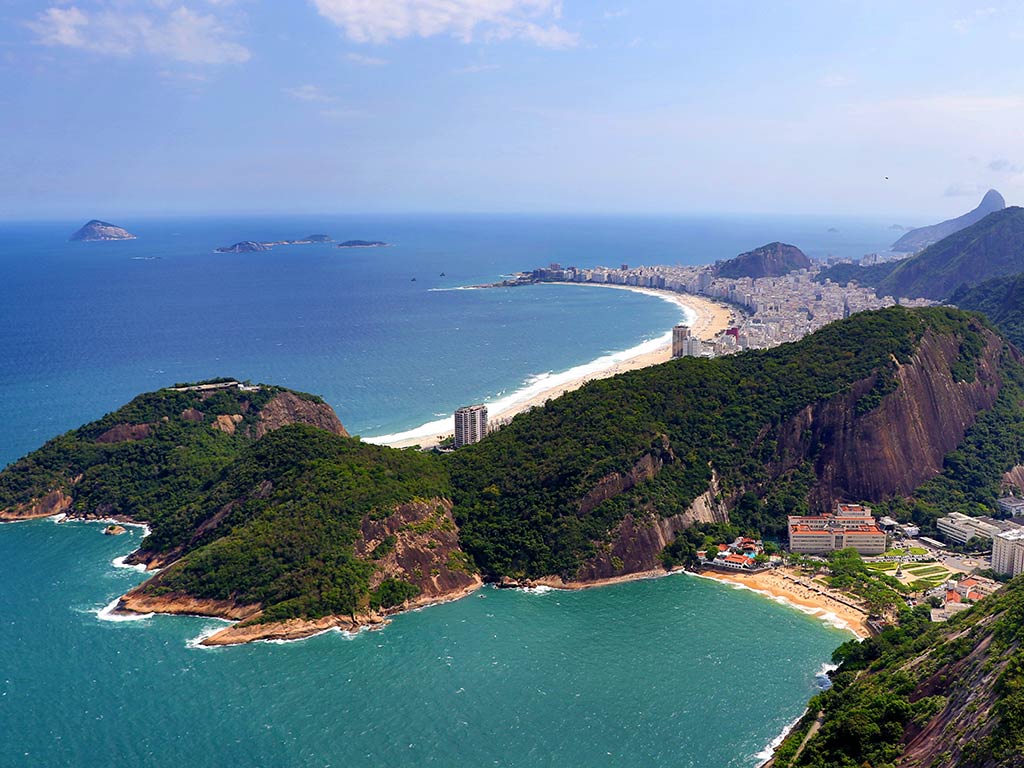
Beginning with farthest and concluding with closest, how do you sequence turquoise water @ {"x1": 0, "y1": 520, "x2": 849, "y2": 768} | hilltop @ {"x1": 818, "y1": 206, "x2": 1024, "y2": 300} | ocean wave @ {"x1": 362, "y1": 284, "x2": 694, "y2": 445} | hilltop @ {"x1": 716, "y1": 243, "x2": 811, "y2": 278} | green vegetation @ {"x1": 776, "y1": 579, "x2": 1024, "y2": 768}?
hilltop @ {"x1": 716, "y1": 243, "x2": 811, "y2": 278} < hilltop @ {"x1": 818, "y1": 206, "x2": 1024, "y2": 300} < ocean wave @ {"x1": 362, "y1": 284, "x2": 694, "y2": 445} < turquoise water @ {"x1": 0, "y1": 520, "x2": 849, "y2": 768} < green vegetation @ {"x1": 776, "y1": 579, "x2": 1024, "y2": 768}

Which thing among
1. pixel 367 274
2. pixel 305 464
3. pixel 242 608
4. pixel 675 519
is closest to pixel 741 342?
pixel 675 519

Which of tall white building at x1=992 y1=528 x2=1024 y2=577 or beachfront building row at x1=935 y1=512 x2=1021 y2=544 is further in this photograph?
beachfront building row at x1=935 y1=512 x2=1021 y2=544

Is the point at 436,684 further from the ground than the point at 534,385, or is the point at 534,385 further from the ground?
the point at 534,385

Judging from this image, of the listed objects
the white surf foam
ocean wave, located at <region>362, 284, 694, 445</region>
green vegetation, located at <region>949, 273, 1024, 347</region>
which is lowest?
the white surf foam

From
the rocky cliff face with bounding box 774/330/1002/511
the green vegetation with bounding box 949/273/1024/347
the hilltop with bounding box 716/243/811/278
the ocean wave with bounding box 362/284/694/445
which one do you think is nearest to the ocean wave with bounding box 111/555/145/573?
the ocean wave with bounding box 362/284/694/445

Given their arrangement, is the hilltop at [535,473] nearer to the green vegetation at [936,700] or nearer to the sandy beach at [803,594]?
the sandy beach at [803,594]

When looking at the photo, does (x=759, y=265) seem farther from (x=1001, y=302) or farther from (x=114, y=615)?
(x=114, y=615)

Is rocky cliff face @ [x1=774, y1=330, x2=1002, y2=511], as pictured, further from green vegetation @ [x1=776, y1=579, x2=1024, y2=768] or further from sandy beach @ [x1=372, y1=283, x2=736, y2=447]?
green vegetation @ [x1=776, y1=579, x2=1024, y2=768]

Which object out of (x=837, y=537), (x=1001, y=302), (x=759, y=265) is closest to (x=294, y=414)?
(x=837, y=537)
